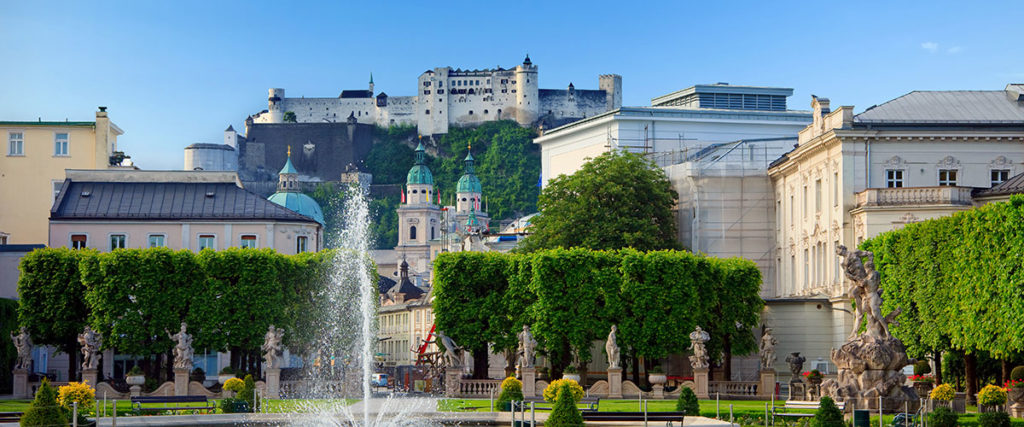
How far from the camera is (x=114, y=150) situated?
105188 millimetres

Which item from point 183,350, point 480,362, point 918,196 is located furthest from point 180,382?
point 918,196

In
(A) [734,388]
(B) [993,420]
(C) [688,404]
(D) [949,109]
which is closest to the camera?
(B) [993,420]

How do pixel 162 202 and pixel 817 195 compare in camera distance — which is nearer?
pixel 817 195

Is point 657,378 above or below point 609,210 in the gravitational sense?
below

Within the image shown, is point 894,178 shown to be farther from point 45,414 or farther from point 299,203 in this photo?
point 299,203

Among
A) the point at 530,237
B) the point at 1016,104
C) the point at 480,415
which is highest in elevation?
the point at 1016,104

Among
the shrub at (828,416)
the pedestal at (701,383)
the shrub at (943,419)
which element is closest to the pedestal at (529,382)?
the pedestal at (701,383)

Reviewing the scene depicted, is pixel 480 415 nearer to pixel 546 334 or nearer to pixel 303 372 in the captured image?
pixel 546 334

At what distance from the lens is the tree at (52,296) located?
69.7 metres

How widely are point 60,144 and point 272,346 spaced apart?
33411 millimetres

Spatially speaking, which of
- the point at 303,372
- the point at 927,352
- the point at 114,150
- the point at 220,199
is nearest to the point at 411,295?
the point at 114,150

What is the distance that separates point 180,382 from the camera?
64.4 m

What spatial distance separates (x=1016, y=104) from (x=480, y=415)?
38.6 meters

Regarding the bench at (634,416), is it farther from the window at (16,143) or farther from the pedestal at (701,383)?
the window at (16,143)
